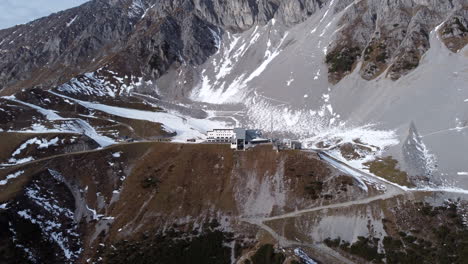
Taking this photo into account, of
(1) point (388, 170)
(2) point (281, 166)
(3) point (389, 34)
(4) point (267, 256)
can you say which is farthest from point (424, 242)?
(3) point (389, 34)

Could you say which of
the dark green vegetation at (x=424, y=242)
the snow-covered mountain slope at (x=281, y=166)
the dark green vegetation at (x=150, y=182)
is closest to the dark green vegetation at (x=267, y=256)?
the snow-covered mountain slope at (x=281, y=166)

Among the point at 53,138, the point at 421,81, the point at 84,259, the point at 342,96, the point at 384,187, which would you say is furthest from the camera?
the point at 342,96

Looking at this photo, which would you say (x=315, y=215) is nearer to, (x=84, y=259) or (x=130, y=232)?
(x=130, y=232)

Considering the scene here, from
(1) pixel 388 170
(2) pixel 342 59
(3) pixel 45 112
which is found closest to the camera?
(1) pixel 388 170

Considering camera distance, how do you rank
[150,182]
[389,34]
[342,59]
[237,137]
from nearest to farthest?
[150,182] → [237,137] → [389,34] → [342,59]

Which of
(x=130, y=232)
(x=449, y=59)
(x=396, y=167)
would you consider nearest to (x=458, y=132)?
(x=396, y=167)

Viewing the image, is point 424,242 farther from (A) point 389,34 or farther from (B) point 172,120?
(B) point 172,120
